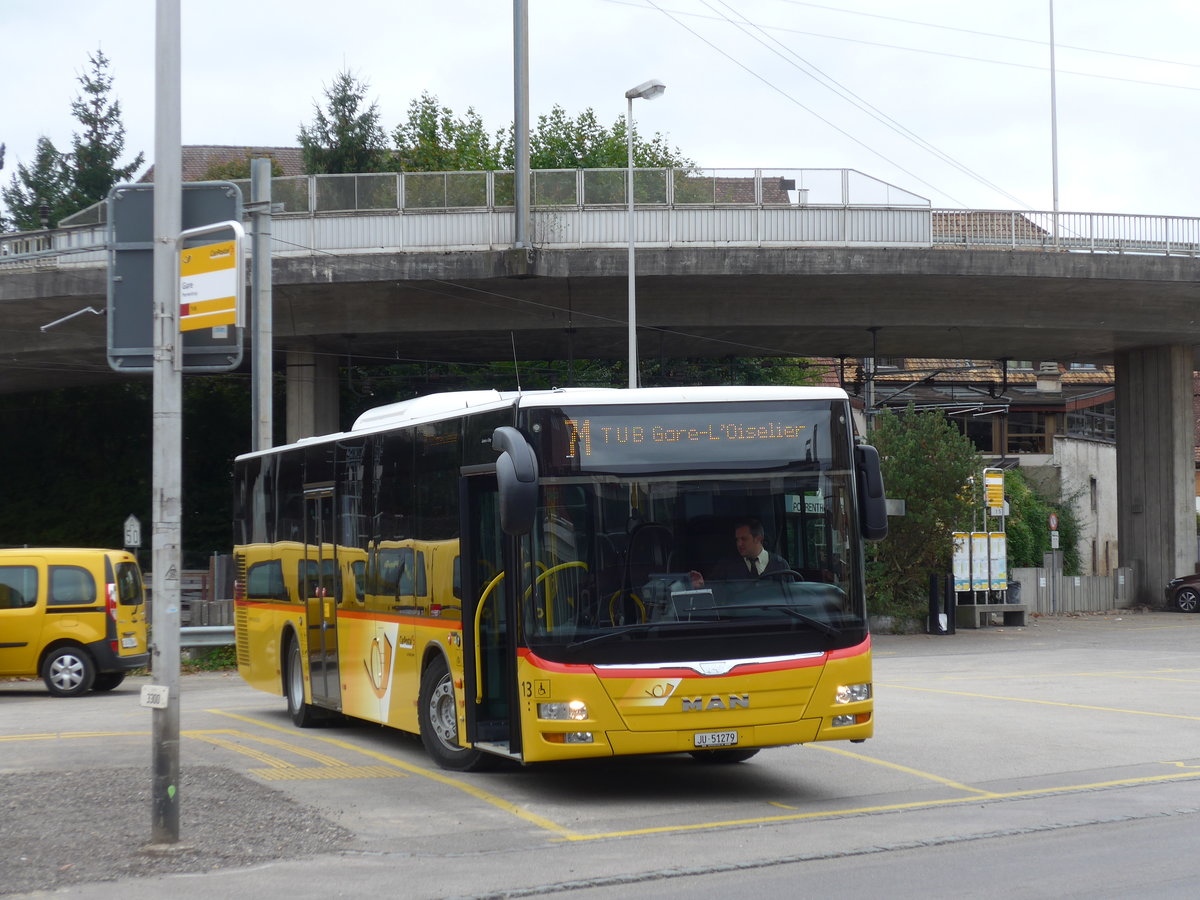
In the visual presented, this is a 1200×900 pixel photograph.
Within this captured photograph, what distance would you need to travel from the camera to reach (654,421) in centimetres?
970

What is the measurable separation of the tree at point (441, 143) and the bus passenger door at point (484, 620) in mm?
51365

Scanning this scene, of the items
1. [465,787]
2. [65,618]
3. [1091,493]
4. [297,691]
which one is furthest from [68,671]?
[1091,493]

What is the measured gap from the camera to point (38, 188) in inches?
2822

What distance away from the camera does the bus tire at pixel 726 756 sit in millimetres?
11695

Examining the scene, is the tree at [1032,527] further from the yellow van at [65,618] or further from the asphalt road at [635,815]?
the asphalt road at [635,815]

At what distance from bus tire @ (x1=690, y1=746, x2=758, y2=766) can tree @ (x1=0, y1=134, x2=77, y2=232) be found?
65675 millimetres

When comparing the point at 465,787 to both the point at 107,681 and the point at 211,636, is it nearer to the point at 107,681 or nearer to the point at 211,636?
the point at 107,681

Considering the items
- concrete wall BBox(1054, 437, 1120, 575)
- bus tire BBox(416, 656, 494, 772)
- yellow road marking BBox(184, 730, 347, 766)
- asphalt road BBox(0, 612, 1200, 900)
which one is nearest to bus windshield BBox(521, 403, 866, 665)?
asphalt road BBox(0, 612, 1200, 900)

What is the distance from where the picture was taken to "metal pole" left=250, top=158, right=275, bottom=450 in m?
22.8

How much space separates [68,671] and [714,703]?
12.9 meters

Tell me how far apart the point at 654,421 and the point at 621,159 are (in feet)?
189

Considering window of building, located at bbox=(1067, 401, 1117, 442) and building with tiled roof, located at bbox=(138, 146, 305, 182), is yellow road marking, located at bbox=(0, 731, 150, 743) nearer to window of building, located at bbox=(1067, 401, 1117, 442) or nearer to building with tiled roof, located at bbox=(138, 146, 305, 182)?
window of building, located at bbox=(1067, 401, 1117, 442)

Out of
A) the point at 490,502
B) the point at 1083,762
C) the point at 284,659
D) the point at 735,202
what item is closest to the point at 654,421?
the point at 490,502

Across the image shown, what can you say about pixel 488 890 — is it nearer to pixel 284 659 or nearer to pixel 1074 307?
pixel 284 659
